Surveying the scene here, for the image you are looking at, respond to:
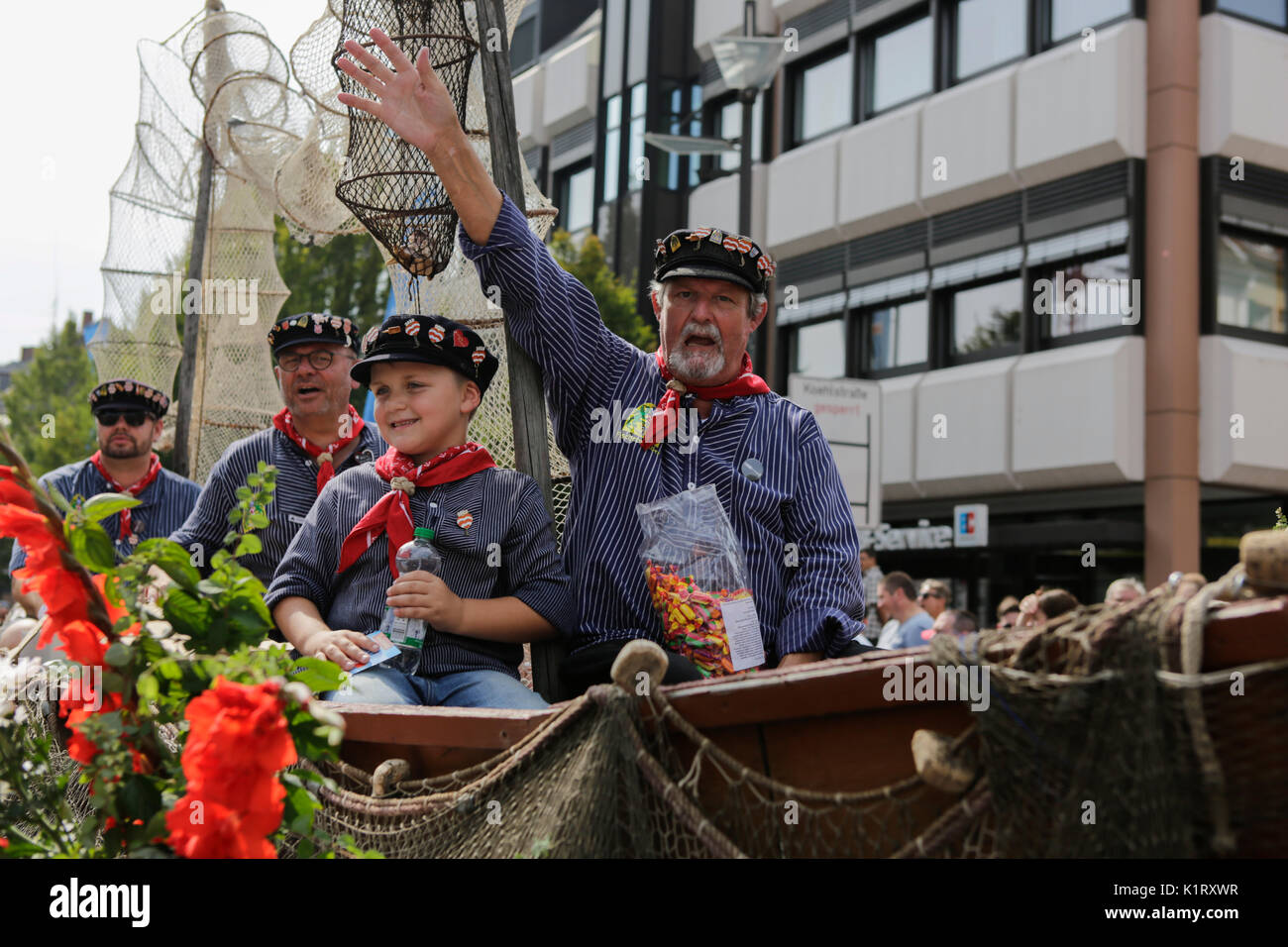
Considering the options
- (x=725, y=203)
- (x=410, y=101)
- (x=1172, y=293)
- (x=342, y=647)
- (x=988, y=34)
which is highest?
(x=988, y=34)

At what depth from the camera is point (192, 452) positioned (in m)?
10.6

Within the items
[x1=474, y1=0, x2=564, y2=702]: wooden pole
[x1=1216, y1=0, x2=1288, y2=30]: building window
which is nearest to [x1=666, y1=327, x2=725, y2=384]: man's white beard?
[x1=474, y1=0, x2=564, y2=702]: wooden pole

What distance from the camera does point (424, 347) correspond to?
4125mm

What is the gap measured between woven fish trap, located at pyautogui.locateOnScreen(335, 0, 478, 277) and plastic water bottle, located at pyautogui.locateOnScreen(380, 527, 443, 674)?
1.50m

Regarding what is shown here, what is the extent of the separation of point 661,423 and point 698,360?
0.23 m

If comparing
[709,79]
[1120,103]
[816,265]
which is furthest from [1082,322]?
[709,79]

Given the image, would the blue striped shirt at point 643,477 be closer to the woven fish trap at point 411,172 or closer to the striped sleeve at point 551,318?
the striped sleeve at point 551,318

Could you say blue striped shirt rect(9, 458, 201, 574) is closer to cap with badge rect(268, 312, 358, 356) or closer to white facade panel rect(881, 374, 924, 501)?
cap with badge rect(268, 312, 358, 356)

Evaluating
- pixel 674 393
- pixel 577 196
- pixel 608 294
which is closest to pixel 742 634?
pixel 674 393

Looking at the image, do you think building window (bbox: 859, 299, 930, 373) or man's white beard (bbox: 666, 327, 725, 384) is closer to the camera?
man's white beard (bbox: 666, 327, 725, 384)

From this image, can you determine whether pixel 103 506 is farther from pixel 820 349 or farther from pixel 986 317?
pixel 820 349

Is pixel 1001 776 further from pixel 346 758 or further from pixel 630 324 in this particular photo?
pixel 630 324

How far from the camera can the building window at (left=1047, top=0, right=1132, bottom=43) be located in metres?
18.0
